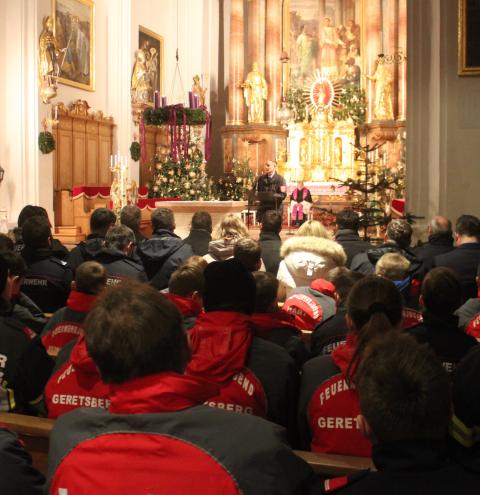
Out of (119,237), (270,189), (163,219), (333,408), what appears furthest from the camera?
(270,189)

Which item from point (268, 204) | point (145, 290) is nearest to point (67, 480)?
point (145, 290)

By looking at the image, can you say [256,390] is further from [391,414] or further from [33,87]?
[33,87]

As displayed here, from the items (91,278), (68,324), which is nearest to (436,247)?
(91,278)

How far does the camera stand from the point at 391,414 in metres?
1.54

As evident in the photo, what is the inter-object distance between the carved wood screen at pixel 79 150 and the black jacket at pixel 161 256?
10418 millimetres

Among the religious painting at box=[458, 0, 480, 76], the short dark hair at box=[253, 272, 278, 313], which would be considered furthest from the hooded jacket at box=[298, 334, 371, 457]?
the religious painting at box=[458, 0, 480, 76]

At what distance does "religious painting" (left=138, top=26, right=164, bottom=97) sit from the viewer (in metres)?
20.8

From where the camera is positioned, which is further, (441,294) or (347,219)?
(347,219)

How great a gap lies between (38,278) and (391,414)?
4.22 meters

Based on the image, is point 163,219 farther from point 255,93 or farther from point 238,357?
point 255,93

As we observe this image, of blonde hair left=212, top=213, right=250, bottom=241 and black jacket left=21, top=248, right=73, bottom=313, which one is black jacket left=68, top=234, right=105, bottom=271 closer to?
black jacket left=21, top=248, right=73, bottom=313

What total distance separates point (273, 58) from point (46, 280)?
59.1 ft

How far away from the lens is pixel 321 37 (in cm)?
2264

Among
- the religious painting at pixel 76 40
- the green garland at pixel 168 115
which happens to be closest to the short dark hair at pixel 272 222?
the green garland at pixel 168 115
